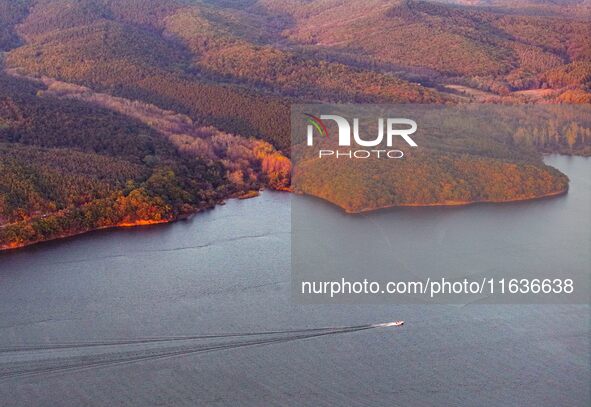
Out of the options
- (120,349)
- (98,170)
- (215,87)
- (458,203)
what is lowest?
(120,349)

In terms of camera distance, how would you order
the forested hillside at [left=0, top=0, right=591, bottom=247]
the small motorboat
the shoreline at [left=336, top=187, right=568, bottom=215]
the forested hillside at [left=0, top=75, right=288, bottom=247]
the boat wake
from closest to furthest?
the boat wake, the small motorboat, the shoreline at [left=336, top=187, right=568, bottom=215], the forested hillside at [left=0, top=75, right=288, bottom=247], the forested hillside at [left=0, top=0, right=591, bottom=247]

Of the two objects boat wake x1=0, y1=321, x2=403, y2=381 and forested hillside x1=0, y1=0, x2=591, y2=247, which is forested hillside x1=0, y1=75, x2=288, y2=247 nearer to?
forested hillside x1=0, y1=0, x2=591, y2=247

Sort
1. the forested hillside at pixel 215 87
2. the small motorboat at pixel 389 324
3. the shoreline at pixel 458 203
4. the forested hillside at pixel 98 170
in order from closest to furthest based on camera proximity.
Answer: the small motorboat at pixel 389 324 < the shoreline at pixel 458 203 < the forested hillside at pixel 98 170 < the forested hillside at pixel 215 87

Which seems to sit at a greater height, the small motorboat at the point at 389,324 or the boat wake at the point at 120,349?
the small motorboat at the point at 389,324

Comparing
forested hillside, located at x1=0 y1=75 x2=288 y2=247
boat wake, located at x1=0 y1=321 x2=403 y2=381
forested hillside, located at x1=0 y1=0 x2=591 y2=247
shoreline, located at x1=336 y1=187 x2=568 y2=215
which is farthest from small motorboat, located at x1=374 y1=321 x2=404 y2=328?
forested hillside, located at x1=0 y1=75 x2=288 y2=247

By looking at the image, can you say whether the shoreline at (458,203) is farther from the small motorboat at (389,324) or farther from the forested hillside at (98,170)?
the small motorboat at (389,324)

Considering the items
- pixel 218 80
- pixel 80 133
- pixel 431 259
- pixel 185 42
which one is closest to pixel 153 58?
pixel 218 80

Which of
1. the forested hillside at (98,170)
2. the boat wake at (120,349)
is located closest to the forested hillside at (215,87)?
the forested hillside at (98,170)

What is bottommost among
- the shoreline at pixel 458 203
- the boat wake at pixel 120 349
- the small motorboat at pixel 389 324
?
the boat wake at pixel 120 349

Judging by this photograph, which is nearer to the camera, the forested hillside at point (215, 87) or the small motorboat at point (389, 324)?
the small motorboat at point (389, 324)

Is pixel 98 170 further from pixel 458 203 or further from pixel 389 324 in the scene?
pixel 389 324

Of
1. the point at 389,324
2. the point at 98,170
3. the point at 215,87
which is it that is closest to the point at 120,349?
the point at 389,324

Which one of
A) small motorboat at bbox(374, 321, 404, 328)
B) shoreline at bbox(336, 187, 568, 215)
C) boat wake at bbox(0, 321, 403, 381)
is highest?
shoreline at bbox(336, 187, 568, 215)
